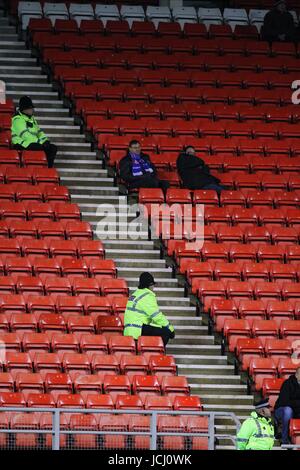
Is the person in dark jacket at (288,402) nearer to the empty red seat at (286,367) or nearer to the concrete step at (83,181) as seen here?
the empty red seat at (286,367)

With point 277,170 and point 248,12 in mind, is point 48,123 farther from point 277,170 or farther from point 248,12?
point 248,12

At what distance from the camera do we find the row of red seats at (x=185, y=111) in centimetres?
2853

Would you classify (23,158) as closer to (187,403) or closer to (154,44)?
(154,44)

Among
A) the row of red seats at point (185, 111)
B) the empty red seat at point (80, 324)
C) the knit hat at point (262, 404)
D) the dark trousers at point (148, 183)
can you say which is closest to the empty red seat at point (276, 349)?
the knit hat at point (262, 404)

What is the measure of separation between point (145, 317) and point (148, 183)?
12.5 feet

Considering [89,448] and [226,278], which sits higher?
[226,278]

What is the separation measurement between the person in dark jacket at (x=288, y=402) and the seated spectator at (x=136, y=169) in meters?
5.42

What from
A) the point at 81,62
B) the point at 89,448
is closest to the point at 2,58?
the point at 81,62

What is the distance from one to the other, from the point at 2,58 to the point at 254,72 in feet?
14.1

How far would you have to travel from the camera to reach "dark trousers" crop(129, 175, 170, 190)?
26.6 metres

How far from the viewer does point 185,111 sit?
2908cm

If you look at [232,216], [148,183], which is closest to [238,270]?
[232,216]

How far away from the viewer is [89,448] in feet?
67.8
